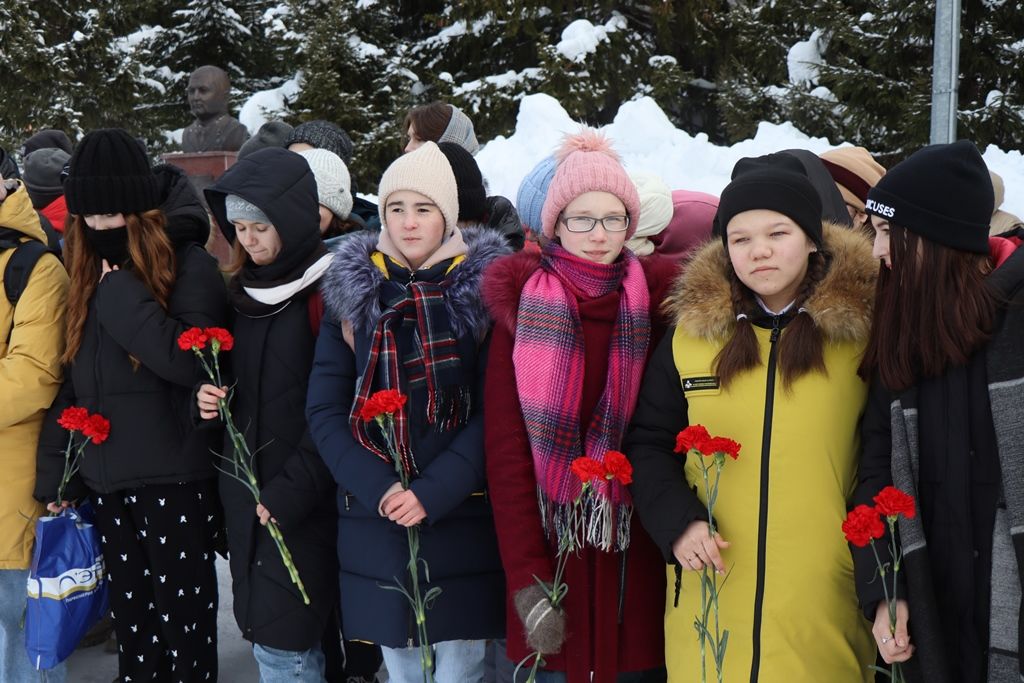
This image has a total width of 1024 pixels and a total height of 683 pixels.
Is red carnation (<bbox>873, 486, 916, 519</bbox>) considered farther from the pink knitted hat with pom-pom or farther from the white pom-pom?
the white pom-pom

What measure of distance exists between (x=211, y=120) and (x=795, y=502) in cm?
911

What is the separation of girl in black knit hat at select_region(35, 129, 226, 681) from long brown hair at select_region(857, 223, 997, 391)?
6.94 feet

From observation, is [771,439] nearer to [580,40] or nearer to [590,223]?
[590,223]

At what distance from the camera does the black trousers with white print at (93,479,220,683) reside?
3.34 m

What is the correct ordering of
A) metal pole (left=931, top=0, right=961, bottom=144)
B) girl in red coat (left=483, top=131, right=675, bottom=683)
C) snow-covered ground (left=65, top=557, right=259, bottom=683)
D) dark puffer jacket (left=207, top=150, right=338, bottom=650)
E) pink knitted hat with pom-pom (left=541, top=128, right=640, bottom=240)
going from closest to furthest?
girl in red coat (left=483, top=131, right=675, bottom=683), pink knitted hat with pom-pom (left=541, top=128, right=640, bottom=240), dark puffer jacket (left=207, top=150, right=338, bottom=650), snow-covered ground (left=65, top=557, right=259, bottom=683), metal pole (left=931, top=0, right=961, bottom=144)

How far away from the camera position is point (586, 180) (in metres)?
2.79

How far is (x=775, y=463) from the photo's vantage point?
8.08ft

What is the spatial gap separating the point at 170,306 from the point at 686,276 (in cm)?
175

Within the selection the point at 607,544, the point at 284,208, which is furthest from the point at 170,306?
the point at 607,544

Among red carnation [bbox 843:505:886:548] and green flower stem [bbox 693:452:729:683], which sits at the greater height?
red carnation [bbox 843:505:886:548]

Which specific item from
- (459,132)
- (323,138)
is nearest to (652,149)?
(323,138)

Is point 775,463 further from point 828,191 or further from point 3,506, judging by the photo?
point 3,506

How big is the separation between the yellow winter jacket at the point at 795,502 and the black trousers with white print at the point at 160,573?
1748 mm

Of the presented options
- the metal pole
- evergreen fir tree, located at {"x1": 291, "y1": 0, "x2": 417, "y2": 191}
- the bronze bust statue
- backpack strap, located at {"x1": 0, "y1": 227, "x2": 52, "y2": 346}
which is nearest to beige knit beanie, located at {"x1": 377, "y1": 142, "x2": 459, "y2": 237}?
backpack strap, located at {"x1": 0, "y1": 227, "x2": 52, "y2": 346}
